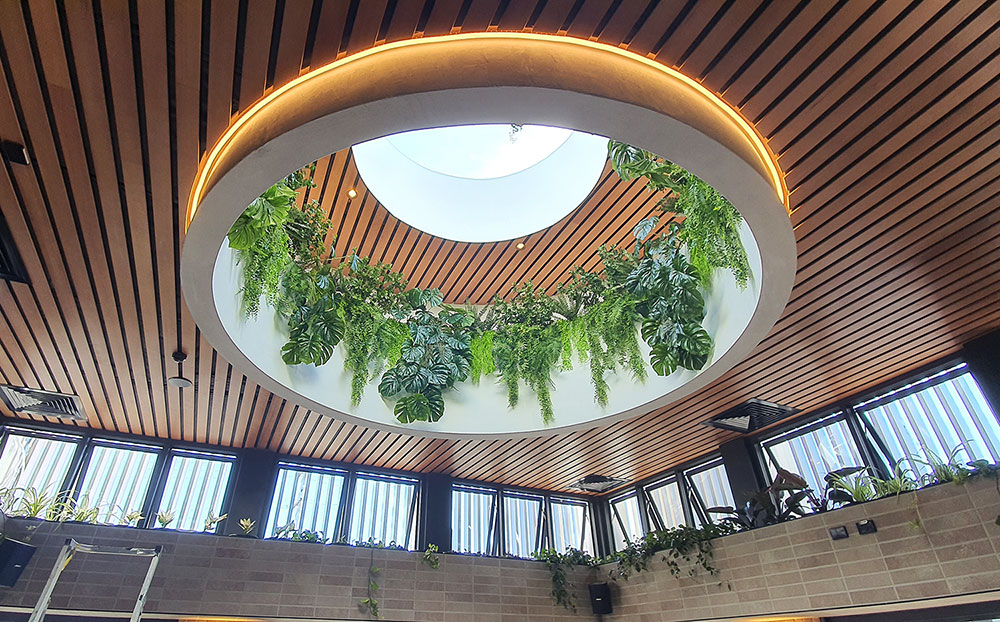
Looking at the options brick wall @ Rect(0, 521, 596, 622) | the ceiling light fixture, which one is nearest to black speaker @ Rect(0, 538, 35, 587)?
brick wall @ Rect(0, 521, 596, 622)

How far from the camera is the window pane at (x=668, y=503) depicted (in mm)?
8797

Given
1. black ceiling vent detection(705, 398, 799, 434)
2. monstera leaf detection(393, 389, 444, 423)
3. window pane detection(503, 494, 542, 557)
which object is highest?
black ceiling vent detection(705, 398, 799, 434)

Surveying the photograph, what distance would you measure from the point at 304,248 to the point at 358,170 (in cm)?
87

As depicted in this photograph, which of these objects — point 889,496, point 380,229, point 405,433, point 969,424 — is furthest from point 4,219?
point 969,424

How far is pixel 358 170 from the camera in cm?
488

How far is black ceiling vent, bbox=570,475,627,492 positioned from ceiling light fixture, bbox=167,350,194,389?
603 centimetres

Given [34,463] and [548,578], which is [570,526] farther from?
[34,463]

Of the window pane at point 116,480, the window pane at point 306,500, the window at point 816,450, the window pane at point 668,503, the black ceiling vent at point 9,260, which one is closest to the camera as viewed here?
the black ceiling vent at point 9,260

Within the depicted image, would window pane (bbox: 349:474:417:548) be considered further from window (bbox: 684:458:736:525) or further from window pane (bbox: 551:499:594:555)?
window (bbox: 684:458:736:525)

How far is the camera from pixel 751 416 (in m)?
7.21

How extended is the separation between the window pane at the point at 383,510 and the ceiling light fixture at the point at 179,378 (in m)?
3.29

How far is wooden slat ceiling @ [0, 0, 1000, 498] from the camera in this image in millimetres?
2801

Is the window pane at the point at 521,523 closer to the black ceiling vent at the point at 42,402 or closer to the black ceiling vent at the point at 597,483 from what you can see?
the black ceiling vent at the point at 597,483

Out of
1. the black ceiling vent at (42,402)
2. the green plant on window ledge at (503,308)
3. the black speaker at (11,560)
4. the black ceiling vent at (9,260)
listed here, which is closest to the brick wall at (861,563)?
the green plant on window ledge at (503,308)
